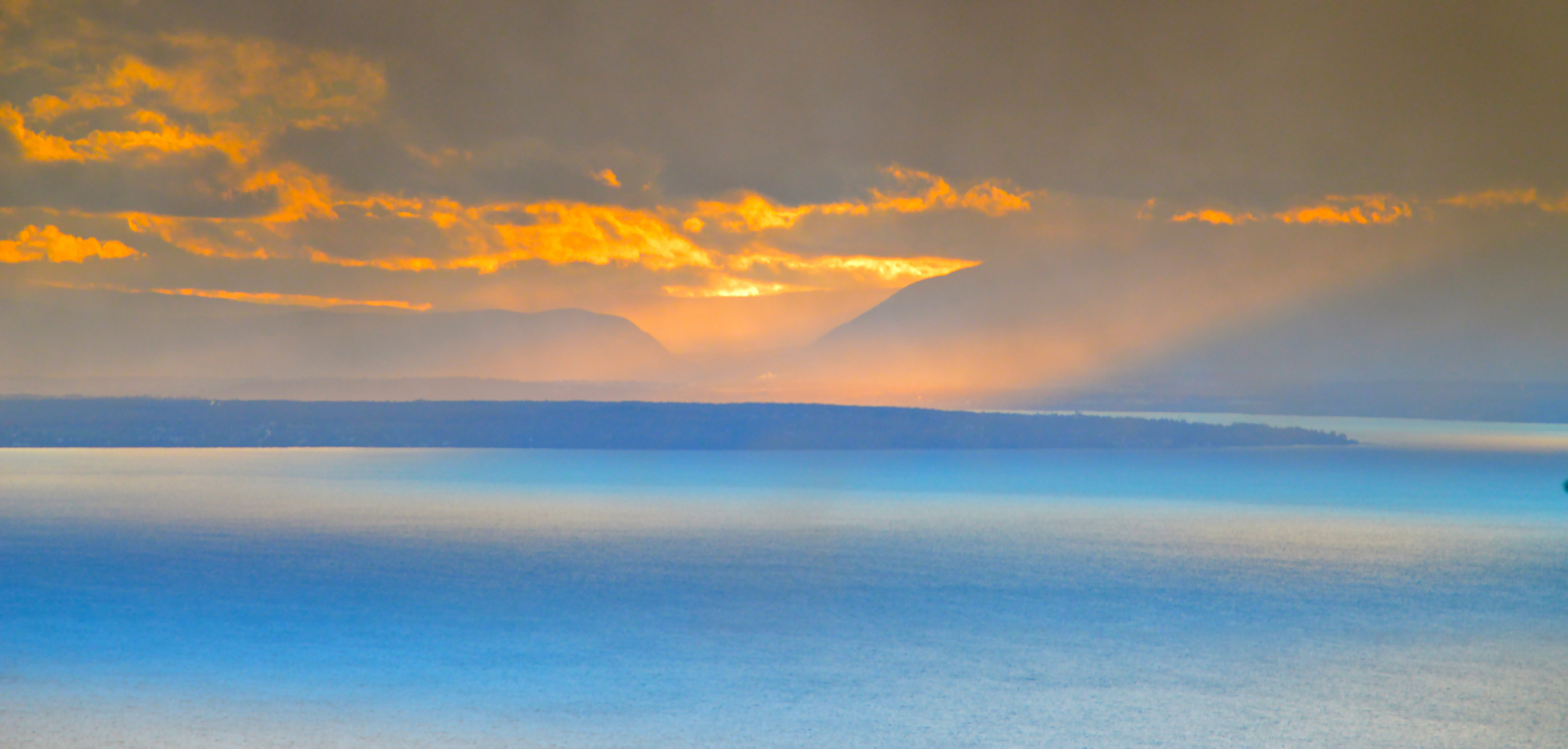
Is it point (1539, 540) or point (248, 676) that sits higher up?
point (1539, 540)

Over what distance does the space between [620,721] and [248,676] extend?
2.98 metres

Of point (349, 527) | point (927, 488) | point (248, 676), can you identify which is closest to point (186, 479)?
point (349, 527)

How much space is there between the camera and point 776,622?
10.5 meters

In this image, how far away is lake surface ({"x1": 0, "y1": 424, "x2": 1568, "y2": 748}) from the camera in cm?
745

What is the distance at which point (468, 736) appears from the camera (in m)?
7.11

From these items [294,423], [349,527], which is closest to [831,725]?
[349,527]

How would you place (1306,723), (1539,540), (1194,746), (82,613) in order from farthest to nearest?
(1539,540), (82,613), (1306,723), (1194,746)

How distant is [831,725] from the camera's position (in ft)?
24.2

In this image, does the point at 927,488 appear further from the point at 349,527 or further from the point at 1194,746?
the point at 1194,746

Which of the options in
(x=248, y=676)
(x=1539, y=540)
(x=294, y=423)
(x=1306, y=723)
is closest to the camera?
(x=1306, y=723)

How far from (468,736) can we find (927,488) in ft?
63.7

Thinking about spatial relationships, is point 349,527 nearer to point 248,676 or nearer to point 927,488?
point 248,676

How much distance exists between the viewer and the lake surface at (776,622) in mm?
7445

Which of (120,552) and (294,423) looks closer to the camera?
(120,552)
